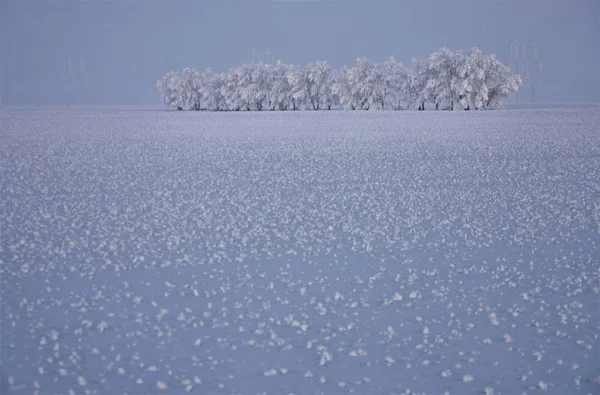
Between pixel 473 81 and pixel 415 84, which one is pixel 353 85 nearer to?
pixel 415 84

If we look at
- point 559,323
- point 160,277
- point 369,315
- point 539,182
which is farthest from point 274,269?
point 539,182

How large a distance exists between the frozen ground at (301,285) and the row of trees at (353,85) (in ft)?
217

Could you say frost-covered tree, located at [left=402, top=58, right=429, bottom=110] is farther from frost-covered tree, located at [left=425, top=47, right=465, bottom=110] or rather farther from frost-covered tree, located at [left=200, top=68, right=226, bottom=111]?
frost-covered tree, located at [left=200, top=68, right=226, bottom=111]

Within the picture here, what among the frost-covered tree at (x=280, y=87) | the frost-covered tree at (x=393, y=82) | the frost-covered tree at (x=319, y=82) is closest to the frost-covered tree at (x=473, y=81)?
the frost-covered tree at (x=393, y=82)

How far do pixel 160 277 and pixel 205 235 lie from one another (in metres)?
2.08

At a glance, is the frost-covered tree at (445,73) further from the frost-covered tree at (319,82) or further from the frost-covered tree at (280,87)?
the frost-covered tree at (280,87)

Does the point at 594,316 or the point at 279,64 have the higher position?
the point at 279,64

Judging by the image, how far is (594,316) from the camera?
6.58 meters

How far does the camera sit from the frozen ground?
535 cm

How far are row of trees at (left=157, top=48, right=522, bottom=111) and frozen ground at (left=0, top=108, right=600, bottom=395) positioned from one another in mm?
66053

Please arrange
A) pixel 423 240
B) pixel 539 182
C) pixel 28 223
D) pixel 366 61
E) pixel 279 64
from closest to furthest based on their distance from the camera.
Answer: pixel 423 240 < pixel 28 223 < pixel 539 182 < pixel 366 61 < pixel 279 64

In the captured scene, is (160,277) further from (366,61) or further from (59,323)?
(366,61)

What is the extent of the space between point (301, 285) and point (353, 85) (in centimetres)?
8260

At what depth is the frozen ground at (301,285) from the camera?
5.35 meters
